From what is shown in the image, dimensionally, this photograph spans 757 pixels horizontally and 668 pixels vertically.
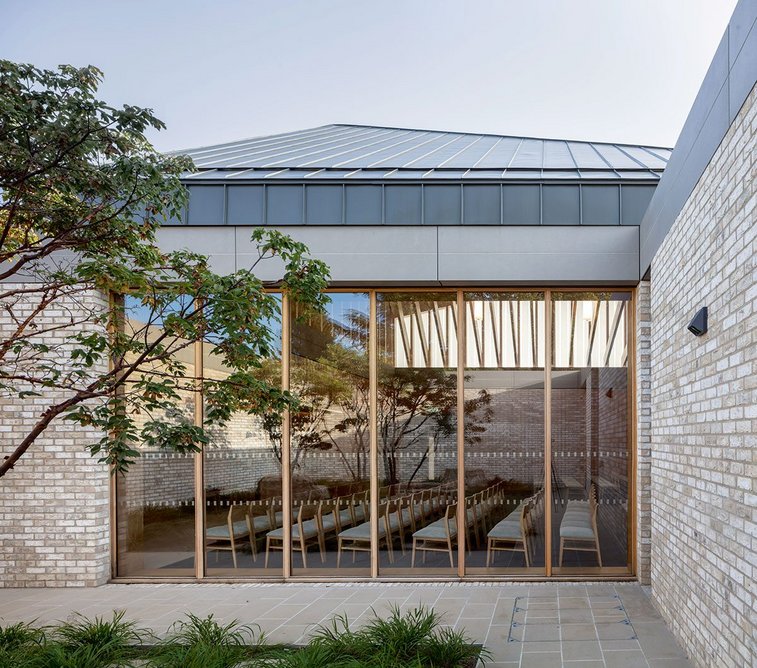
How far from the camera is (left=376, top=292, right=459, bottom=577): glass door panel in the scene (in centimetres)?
805

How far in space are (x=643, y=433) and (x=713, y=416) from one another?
133 inches

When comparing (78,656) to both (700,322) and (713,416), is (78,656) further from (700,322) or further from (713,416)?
(700,322)

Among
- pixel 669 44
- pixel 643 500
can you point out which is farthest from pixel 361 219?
pixel 669 44

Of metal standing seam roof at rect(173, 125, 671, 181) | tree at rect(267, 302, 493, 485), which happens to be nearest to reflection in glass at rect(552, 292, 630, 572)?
tree at rect(267, 302, 493, 485)

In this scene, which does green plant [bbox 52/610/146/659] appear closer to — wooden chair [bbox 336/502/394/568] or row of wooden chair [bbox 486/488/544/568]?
wooden chair [bbox 336/502/394/568]

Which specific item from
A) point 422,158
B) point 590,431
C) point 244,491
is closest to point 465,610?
point 590,431

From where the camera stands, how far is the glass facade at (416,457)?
314 inches

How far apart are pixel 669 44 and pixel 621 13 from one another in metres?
2.68

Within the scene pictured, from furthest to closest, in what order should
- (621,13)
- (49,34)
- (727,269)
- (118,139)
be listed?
(621,13) → (49,34) → (118,139) → (727,269)

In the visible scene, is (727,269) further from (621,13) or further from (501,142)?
(621,13)

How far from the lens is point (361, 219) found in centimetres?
805

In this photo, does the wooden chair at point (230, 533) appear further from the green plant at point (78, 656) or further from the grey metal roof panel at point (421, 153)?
the grey metal roof panel at point (421, 153)

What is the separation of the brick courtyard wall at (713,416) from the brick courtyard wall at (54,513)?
6033 mm

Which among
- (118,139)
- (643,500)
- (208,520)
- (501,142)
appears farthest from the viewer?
(501,142)
